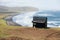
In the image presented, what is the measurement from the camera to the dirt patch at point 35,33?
29.6 feet

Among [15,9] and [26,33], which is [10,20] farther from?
[26,33]

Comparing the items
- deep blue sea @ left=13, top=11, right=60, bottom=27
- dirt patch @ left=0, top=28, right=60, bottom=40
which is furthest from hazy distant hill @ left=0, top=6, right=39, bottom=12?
dirt patch @ left=0, top=28, right=60, bottom=40

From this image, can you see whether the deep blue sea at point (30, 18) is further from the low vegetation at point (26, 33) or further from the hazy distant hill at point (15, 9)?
the low vegetation at point (26, 33)

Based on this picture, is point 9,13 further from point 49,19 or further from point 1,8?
point 49,19

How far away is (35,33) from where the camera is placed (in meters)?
9.51

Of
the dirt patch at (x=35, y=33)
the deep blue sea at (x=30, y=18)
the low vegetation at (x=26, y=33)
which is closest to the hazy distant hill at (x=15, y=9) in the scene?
the deep blue sea at (x=30, y=18)

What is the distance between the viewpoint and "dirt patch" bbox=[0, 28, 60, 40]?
901 cm

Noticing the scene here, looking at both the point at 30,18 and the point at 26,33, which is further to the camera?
the point at 30,18

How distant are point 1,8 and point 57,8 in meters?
3.45

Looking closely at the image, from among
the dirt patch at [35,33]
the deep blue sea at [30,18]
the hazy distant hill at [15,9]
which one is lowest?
the dirt patch at [35,33]

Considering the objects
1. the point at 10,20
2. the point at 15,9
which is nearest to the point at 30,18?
the point at 15,9

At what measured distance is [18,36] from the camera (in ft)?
29.8

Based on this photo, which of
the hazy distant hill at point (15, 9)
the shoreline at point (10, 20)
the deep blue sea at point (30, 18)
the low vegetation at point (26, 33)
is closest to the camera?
the low vegetation at point (26, 33)

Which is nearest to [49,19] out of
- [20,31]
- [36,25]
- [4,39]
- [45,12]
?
[45,12]
